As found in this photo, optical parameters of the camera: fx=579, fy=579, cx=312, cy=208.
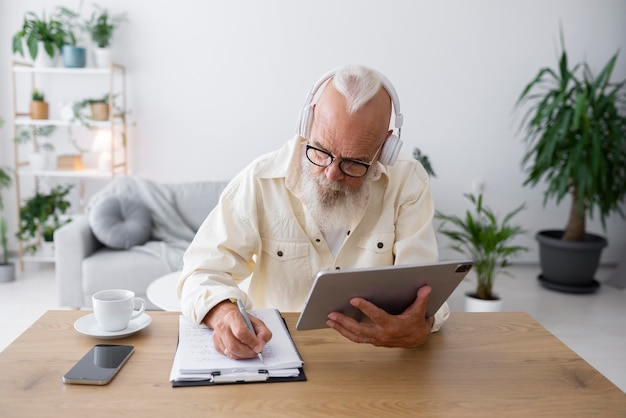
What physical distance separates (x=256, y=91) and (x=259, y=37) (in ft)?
1.32

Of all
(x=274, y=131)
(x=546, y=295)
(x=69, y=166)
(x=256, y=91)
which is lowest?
(x=546, y=295)

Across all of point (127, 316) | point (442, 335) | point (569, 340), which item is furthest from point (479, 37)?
point (127, 316)

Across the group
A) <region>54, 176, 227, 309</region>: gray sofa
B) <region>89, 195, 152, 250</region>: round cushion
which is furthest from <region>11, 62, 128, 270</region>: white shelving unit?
<region>89, 195, 152, 250</region>: round cushion

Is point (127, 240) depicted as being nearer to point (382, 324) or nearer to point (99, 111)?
point (99, 111)

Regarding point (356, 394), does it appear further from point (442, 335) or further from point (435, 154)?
point (435, 154)

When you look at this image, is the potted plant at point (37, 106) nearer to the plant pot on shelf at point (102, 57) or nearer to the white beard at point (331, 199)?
the plant pot on shelf at point (102, 57)

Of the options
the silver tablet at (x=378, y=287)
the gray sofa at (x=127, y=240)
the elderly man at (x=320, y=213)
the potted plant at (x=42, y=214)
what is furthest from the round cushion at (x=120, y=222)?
the silver tablet at (x=378, y=287)

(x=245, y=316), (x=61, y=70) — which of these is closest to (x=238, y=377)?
(x=245, y=316)

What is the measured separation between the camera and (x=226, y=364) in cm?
A: 107

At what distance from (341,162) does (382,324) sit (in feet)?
1.40

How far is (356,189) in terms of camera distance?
4.78 ft

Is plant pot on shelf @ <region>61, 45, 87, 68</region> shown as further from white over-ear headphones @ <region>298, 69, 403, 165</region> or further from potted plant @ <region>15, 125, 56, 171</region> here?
white over-ear headphones @ <region>298, 69, 403, 165</region>

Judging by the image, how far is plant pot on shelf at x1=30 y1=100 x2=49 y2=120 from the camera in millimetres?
4172

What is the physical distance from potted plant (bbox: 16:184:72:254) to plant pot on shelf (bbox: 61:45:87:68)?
0.90 m
